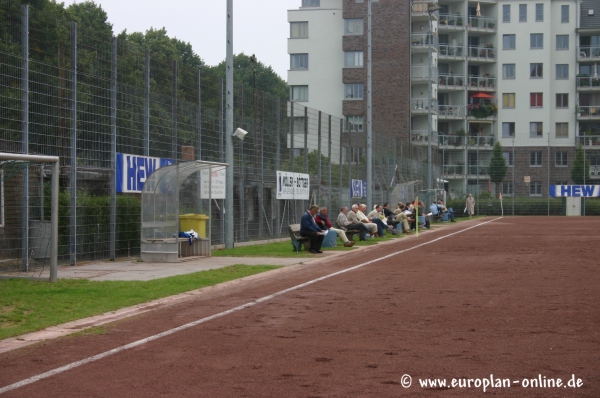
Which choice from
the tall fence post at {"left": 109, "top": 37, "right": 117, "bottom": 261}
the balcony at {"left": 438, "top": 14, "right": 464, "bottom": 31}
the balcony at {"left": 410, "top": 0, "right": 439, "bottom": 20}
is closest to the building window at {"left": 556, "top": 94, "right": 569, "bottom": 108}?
the balcony at {"left": 438, "top": 14, "right": 464, "bottom": 31}

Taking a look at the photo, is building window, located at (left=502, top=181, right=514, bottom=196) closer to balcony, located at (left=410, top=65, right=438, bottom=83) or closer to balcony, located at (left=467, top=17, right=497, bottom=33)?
balcony, located at (left=410, top=65, right=438, bottom=83)

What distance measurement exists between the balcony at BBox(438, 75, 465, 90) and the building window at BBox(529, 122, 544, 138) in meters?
9.40

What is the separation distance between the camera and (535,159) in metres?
91.6

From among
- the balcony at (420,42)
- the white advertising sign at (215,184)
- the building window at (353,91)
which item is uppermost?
the balcony at (420,42)

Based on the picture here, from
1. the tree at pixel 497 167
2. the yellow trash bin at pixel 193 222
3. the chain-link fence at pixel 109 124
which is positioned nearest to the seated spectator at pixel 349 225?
the chain-link fence at pixel 109 124

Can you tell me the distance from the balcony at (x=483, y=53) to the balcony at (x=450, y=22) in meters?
2.87

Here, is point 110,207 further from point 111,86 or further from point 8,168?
point 8,168

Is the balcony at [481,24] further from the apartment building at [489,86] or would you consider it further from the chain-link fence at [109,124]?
the chain-link fence at [109,124]

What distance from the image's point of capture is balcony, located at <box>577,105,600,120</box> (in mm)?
91188

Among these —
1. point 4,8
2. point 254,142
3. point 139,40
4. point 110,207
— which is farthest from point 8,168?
point 139,40

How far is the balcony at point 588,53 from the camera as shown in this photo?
91.3m

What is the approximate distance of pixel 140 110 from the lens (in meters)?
23.4

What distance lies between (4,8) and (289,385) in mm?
12877

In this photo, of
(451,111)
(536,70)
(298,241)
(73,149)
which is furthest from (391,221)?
(536,70)
